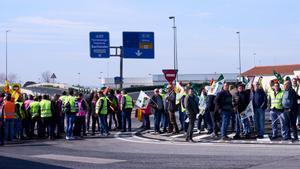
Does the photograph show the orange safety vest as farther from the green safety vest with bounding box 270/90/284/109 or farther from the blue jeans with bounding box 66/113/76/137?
the green safety vest with bounding box 270/90/284/109

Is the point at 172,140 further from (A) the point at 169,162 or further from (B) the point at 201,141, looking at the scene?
(A) the point at 169,162

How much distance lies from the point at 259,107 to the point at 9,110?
29.5 ft

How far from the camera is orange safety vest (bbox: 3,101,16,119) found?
2032 centimetres

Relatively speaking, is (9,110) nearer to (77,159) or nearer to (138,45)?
(77,159)

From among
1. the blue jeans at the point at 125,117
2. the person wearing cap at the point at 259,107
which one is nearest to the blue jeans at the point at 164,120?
the blue jeans at the point at 125,117

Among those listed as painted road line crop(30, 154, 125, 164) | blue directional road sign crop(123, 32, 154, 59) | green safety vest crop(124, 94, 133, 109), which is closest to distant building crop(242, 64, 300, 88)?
blue directional road sign crop(123, 32, 154, 59)

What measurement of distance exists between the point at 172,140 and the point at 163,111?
3.36m

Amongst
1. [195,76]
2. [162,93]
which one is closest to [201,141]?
[162,93]

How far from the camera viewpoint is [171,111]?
71.8ft

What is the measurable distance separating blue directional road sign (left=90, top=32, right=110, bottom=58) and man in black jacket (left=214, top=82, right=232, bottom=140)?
18.3m

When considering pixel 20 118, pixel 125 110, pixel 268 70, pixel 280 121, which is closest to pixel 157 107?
pixel 125 110

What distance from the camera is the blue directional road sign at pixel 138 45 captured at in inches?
1441

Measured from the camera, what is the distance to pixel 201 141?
18.8 m

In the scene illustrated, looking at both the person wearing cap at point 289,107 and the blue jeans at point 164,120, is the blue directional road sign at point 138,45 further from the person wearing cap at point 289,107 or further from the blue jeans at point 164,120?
the person wearing cap at point 289,107
